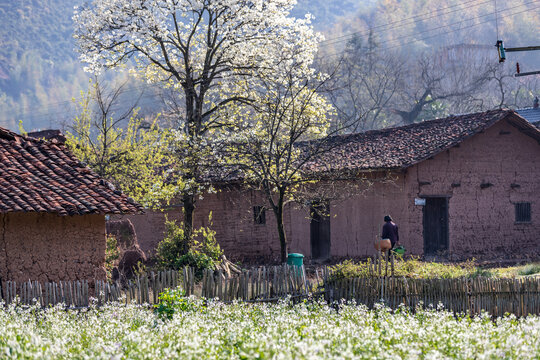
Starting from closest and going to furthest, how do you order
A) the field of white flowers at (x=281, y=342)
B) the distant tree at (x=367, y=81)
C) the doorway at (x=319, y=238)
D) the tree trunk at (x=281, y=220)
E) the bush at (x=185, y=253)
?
the field of white flowers at (x=281, y=342) → the tree trunk at (x=281, y=220) → the bush at (x=185, y=253) → the doorway at (x=319, y=238) → the distant tree at (x=367, y=81)

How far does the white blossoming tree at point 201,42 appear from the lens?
66.0 feet

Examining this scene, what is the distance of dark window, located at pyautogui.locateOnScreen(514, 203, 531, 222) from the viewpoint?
76.0 ft

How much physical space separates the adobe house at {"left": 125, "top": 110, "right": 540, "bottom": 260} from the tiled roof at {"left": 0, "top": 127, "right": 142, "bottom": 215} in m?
7.21

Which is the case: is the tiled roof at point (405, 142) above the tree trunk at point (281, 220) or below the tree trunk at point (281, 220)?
above

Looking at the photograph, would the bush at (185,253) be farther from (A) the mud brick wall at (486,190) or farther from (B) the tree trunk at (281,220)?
(A) the mud brick wall at (486,190)

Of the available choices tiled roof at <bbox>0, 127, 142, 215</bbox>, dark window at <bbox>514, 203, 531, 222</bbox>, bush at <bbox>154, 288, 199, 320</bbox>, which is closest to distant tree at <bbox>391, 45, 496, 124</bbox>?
dark window at <bbox>514, 203, 531, 222</bbox>

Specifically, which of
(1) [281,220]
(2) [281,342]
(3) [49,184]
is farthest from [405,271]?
(2) [281,342]

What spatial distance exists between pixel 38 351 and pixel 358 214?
16873 millimetres

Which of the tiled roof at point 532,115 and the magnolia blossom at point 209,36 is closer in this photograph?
the magnolia blossom at point 209,36

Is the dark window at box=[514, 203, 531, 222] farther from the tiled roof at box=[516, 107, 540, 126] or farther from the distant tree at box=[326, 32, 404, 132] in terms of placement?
the distant tree at box=[326, 32, 404, 132]

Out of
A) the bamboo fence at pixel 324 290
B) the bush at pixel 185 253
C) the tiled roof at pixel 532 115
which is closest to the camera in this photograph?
the bamboo fence at pixel 324 290

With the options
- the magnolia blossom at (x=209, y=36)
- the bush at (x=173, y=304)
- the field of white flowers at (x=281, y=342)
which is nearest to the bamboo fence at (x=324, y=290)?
the bush at (x=173, y=304)

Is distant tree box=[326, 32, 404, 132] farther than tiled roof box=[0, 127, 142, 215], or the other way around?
distant tree box=[326, 32, 404, 132]

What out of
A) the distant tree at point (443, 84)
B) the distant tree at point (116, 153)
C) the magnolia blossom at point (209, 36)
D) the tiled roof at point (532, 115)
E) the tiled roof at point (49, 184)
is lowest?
the tiled roof at point (49, 184)
